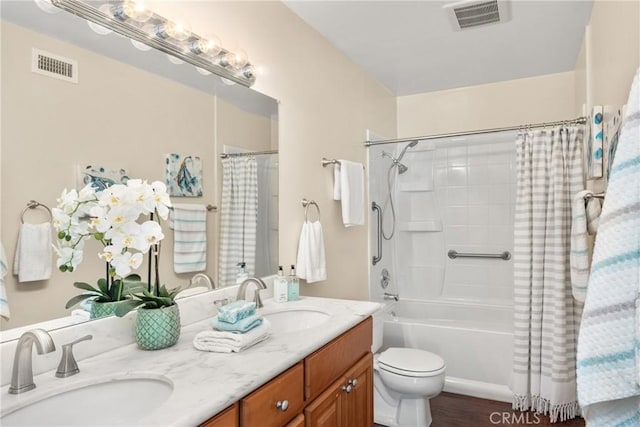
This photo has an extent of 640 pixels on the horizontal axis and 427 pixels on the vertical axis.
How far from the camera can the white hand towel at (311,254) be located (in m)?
2.31

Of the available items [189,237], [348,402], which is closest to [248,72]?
[189,237]

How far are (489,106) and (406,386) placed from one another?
253 cm

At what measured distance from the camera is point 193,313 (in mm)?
1631

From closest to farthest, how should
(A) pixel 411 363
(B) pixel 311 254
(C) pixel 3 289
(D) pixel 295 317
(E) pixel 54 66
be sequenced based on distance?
(C) pixel 3 289 → (E) pixel 54 66 → (D) pixel 295 317 → (B) pixel 311 254 → (A) pixel 411 363

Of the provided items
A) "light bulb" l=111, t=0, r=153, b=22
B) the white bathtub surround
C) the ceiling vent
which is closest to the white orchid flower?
"light bulb" l=111, t=0, r=153, b=22

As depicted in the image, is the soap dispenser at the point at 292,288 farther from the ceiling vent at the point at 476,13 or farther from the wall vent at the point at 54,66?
the ceiling vent at the point at 476,13

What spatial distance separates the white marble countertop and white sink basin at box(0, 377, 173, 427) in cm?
2

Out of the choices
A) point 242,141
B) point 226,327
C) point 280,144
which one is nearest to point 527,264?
point 280,144

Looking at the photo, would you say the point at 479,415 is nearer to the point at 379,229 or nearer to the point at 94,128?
the point at 379,229

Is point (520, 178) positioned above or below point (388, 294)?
above

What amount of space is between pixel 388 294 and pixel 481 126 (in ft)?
5.57

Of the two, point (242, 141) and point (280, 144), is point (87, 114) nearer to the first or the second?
point (242, 141)

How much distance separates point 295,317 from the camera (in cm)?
189

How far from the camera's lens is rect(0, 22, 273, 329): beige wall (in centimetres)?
111
